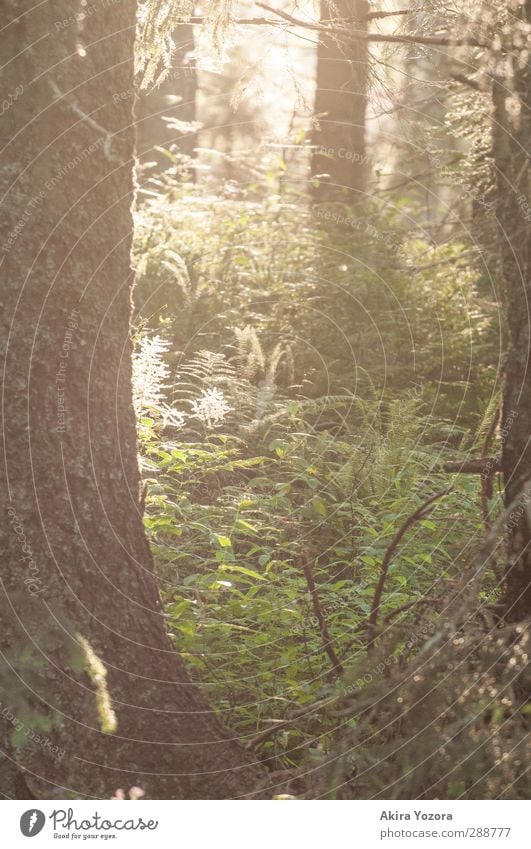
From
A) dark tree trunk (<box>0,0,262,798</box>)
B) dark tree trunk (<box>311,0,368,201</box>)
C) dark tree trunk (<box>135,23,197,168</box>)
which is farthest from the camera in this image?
dark tree trunk (<box>135,23,197,168</box>)

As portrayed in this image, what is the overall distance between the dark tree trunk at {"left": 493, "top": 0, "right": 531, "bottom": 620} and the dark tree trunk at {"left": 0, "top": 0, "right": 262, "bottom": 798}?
1455mm

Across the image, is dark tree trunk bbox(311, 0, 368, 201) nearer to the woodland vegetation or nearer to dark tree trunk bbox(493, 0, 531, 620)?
the woodland vegetation

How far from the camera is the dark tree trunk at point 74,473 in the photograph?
3199mm

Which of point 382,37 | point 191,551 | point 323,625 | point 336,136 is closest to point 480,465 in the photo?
point 323,625

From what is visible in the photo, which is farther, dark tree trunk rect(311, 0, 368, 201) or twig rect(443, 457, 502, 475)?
dark tree trunk rect(311, 0, 368, 201)

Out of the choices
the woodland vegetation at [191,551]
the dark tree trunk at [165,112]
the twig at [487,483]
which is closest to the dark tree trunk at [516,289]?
the woodland vegetation at [191,551]

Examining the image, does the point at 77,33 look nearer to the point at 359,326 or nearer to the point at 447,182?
the point at 359,326

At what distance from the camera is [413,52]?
4.94 meters

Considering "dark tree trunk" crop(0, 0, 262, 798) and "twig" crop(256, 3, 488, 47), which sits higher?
"twig" crop(256, 3, 488, 47)

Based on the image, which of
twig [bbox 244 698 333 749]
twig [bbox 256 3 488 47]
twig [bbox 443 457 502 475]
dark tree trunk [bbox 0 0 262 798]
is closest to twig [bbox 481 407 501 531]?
twig [bbox 443 457 502 475]

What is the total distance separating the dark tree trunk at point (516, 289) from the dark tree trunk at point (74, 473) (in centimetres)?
146

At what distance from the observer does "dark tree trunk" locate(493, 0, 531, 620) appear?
143 inches

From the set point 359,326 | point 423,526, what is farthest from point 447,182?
point 423,526

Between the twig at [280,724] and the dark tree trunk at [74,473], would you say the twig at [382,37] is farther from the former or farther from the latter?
the twig at [280,724]
